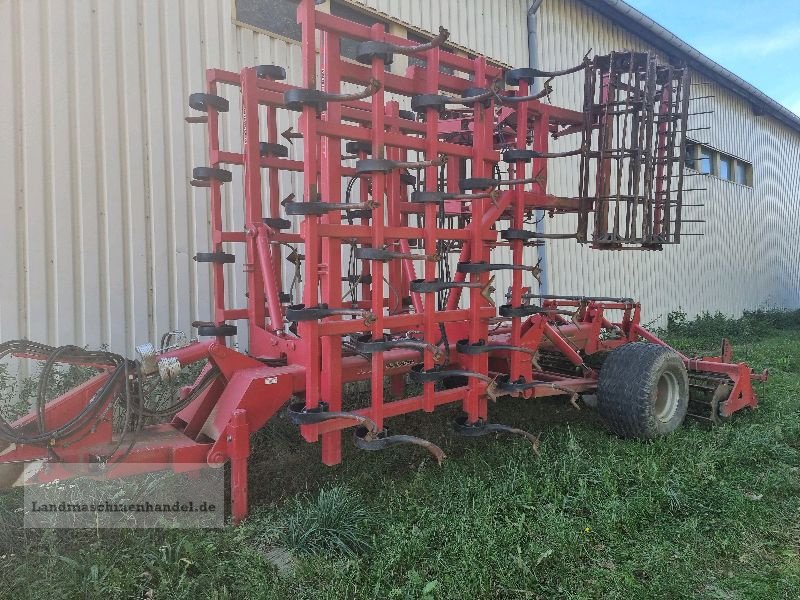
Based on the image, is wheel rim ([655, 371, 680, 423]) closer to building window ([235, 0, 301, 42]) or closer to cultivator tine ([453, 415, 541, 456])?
cultivator tine ([453, 415, 541, 456])

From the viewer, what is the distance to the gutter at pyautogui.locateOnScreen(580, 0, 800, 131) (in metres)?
10.3

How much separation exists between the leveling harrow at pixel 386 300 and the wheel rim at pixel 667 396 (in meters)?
0.01

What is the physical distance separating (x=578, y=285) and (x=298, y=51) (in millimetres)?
6305

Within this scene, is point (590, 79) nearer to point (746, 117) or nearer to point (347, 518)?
point (347, 518)

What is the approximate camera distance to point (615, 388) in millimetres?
4363

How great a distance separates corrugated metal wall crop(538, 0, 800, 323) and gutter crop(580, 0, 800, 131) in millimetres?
194

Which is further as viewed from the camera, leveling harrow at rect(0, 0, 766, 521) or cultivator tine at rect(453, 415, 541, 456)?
cultivator tine at rect(453, 415, 541, 456)

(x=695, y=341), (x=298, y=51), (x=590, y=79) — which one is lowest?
(x=695, y=341)

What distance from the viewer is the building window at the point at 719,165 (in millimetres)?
13439

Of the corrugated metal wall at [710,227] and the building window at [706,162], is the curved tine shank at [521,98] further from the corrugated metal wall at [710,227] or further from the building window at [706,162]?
the building window at [706,162]

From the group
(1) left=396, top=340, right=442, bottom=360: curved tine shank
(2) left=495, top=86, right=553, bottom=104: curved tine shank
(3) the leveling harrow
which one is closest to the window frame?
(3) the leveling harrow

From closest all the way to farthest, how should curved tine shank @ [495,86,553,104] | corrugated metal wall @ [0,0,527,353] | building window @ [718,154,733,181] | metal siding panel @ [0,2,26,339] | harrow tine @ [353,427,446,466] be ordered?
harrow tine @ [353,427,446,466] < curved tine shank @ [495,86,553,104] < metal siding panel @ [0,2,26,339] < corrugated metal wall @ [0,0,527,353] < building window @ [718,154,733,181]

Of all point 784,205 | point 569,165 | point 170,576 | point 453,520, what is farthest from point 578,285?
point 784,205

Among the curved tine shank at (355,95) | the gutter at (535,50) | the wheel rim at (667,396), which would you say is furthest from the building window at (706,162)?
the curved tine shank at (355,95)
